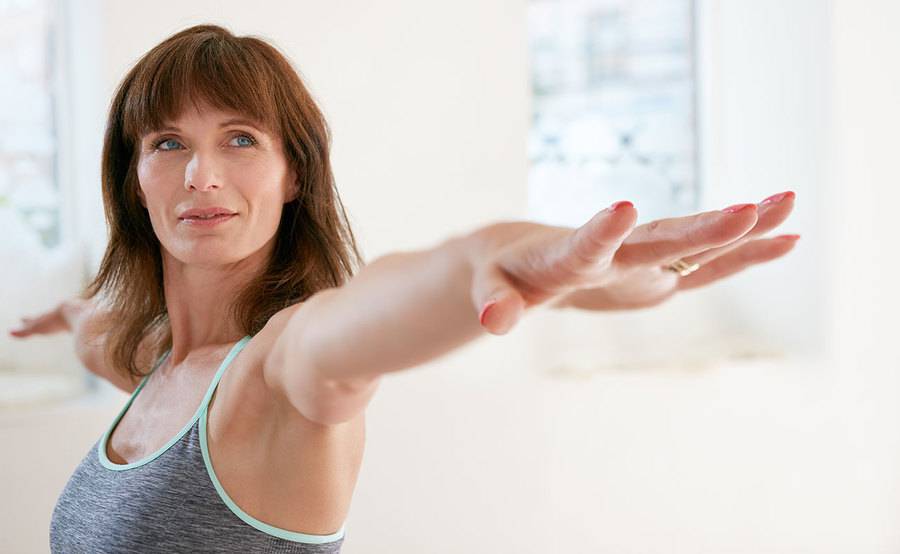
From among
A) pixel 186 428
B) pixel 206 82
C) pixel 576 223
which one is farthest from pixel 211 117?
pixel 576 223

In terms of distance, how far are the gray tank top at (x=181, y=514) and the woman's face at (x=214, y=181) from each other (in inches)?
4.9

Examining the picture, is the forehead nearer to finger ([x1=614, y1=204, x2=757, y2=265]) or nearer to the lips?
the lips

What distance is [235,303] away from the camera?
125 centimetres

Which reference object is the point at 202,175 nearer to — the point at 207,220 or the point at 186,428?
the point at 207,220

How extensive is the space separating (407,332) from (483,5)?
214 centimetres

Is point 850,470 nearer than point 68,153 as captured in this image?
No

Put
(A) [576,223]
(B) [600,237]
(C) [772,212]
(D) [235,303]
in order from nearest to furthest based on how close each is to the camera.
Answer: (B) [600,237] < (C) [772,212] < (D) [235,303] < (A) [576,223]

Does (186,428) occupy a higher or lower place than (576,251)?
lower

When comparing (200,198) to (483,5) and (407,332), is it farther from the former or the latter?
(483,5)

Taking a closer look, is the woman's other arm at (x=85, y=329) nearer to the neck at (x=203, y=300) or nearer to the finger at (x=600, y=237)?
the neck at (x=203, y=300)

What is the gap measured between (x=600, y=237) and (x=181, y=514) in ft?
2.21

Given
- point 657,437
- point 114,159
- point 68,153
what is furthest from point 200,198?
point 657,437

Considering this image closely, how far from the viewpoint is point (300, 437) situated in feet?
3.43

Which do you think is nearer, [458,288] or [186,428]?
[458,288]
